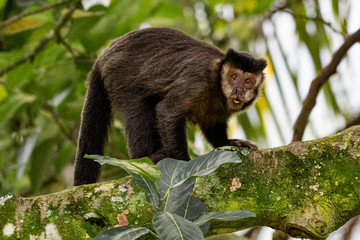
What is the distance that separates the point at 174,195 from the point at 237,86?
224 cm

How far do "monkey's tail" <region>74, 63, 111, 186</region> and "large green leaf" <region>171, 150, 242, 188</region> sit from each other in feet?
6.42

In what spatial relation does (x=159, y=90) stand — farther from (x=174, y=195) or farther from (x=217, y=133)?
(x=174, y=195)

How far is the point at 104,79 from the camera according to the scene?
14.1 feet

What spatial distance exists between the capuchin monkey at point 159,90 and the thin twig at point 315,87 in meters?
0.43

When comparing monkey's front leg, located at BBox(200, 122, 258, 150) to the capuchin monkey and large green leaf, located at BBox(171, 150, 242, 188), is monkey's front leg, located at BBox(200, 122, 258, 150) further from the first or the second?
large green leaf, located at BBox(171, 150, 242, 188)

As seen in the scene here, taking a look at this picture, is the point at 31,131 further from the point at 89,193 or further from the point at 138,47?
the point at 89,193

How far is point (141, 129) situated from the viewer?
13.2ft

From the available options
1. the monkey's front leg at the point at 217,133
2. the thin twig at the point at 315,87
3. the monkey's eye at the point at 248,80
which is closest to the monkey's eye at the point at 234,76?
the monkey's eye at the point at 248,80

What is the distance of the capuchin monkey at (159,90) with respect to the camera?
4020 mm

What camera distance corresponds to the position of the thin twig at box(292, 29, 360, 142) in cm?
391

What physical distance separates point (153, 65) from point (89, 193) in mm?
1860

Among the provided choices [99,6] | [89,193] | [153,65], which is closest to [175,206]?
[89,193]

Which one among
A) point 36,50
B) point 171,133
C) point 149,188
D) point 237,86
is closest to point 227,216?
point 149,188

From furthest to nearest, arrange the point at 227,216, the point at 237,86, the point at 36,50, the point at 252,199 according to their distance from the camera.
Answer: the point at 36,50
the point at 237,86
the point at 252,199
the point at 227,216
